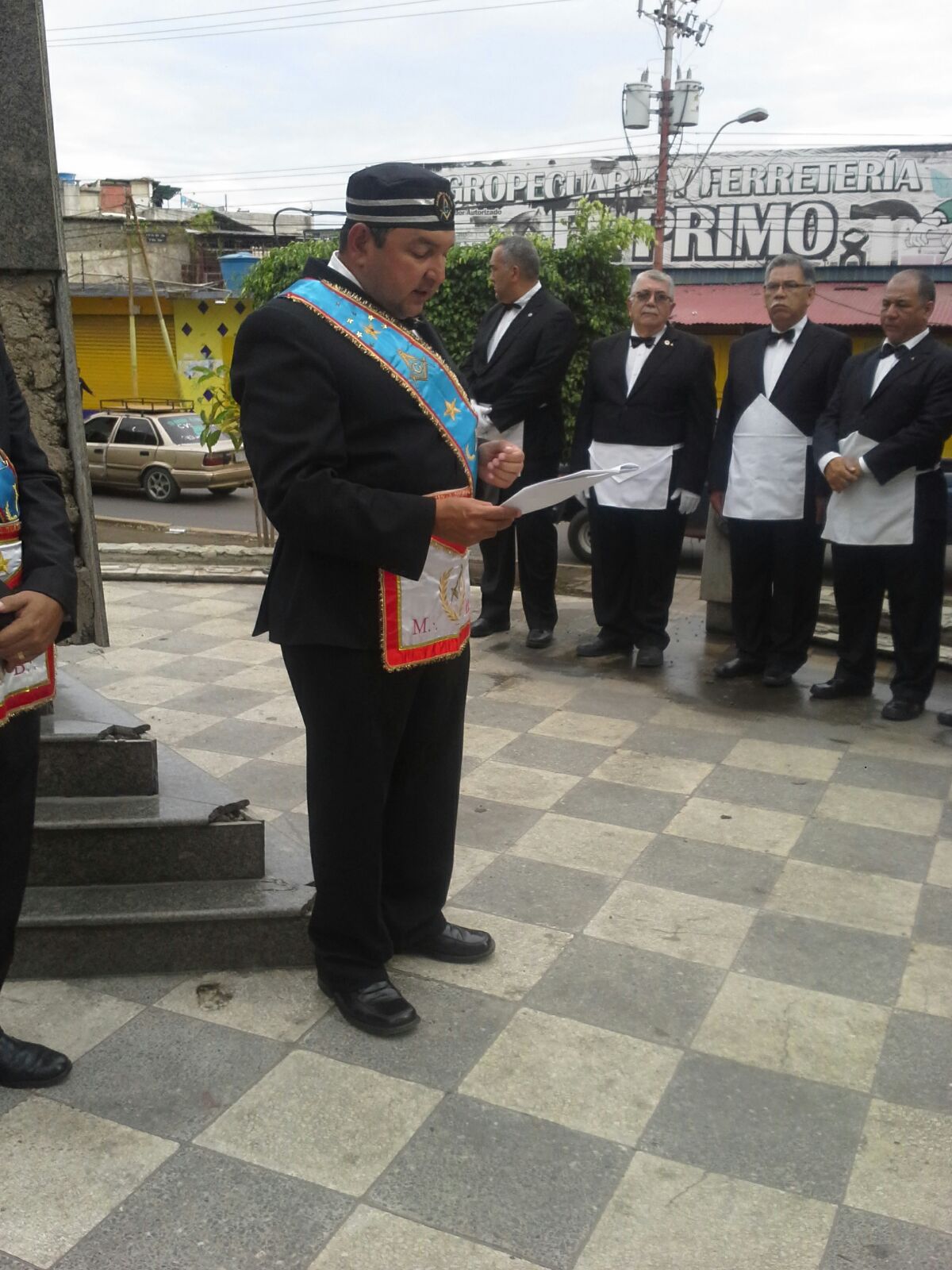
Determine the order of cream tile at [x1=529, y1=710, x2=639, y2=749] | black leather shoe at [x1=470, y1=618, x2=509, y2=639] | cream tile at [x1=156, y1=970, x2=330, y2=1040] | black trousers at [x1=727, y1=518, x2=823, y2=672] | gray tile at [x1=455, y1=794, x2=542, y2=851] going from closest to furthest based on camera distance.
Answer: cream tile at [x1=156, y1=970, x2=330, y2=1040]
gray tile at [x1=455, y1=794, x2=542, y2=851]
cream tile at [x1=529, y1=710, x2=639, y2=749]
black trousers at [x1=727, y1=518, x2=823, y2=672]
black leather shoe at [x1=470, y1=618, x2=509, y2=639]

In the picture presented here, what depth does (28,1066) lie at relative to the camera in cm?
264

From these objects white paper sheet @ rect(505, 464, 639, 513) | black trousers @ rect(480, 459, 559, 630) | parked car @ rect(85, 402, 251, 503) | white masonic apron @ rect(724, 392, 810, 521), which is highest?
white paper sheet @ rect(505, 464, 639, 513)

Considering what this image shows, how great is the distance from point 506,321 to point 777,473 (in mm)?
1684

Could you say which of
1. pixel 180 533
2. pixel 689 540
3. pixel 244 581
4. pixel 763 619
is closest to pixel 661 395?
pixel 763 619

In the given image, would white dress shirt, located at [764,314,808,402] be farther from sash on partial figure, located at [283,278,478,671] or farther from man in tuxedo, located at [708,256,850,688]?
sash on partial figure, located at [283,278,478,671]

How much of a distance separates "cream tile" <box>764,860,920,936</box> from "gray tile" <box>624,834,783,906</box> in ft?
0.17

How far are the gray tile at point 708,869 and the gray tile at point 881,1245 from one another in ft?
4.52

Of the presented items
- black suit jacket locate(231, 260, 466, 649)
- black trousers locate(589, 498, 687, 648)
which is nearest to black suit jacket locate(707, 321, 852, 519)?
black trousers locate(589, 498, 687, 648)

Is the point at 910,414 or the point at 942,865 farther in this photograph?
the point at 910,414

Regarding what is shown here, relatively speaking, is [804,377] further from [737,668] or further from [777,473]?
[737,668]

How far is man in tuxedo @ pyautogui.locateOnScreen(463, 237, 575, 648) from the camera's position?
6328mm

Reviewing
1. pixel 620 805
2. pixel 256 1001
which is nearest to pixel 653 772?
pixel 620 805

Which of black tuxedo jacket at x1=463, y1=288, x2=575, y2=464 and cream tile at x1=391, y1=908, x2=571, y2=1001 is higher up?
black tuxedo jacket at x1=463, y1=288, x2=575, y2=464

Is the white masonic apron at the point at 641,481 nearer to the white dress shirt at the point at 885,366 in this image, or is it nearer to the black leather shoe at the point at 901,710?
the white dress shirt at the point at 885,366
